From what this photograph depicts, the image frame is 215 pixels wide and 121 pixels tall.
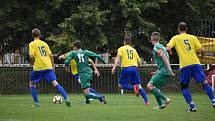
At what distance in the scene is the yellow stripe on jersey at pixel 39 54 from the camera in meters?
16.8

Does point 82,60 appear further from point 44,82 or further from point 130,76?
point 44,82

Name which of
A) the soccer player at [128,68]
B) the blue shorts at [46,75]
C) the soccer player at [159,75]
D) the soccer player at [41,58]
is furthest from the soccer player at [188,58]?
the soccer player at [128,68]

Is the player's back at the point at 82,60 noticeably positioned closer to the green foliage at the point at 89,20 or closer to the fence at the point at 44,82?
the green foliage at the point at 89,20

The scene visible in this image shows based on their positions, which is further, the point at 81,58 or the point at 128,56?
the point at 128,56

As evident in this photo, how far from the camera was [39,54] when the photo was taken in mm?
16797

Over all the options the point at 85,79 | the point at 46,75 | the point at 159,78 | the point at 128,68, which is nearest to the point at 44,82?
the point at 85,79

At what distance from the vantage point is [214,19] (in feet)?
117

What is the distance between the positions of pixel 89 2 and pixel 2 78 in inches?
239

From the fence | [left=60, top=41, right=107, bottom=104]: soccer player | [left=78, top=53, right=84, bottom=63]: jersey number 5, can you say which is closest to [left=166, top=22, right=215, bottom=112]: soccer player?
[left=60, top=41, right=107, bottom=104]: soccer player

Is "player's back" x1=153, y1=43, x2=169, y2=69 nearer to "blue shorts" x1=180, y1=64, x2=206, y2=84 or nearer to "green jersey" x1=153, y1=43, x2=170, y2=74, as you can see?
"green jersey" x1=153, y1=43, x2=170, y2=74

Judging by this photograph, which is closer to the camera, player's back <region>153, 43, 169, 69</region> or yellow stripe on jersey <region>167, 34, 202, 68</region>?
yellow stripe on jersey <region>167, 34, 202, 68</region>

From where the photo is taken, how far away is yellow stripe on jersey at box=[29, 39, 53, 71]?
16.8 meters

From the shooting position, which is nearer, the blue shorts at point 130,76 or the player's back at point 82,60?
the player's back at point 82,60

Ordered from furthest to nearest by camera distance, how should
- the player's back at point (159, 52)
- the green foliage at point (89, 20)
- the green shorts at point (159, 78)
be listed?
the green foliage at point (89, 20) < the green shorts at point (159, 78) < the player's back at point (159, 52)
